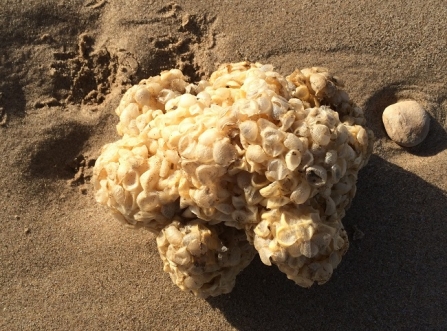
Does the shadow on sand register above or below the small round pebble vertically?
below

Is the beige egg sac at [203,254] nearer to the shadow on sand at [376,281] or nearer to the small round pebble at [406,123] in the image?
the shadow on sand at [376,281]

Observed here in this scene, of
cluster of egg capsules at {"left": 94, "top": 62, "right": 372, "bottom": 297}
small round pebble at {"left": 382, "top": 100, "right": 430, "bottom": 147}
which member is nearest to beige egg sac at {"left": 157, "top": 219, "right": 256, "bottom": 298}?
cluster of egg capsules at {"left": 94, "top": 62, "right": 372, "bottom": 297}

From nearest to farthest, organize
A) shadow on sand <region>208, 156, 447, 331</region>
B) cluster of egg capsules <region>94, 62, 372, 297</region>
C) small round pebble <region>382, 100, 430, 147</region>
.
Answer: cluster of egg capsules <region>94, 62, 372, 297</region> < shadow on sand <region>208, 156, 447, 331</region> < small round pebble <region>382, 100, 430, 147</region>

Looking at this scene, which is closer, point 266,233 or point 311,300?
point 266,233

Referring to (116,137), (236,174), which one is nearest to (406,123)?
(236,174)

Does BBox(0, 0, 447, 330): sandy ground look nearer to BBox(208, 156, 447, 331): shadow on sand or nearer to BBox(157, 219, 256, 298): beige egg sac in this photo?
BBox(208, 156, 447, 331): shadow on sand

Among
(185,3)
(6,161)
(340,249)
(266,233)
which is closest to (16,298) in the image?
(6,161)

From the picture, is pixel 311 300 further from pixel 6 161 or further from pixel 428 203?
pixel 6 161
